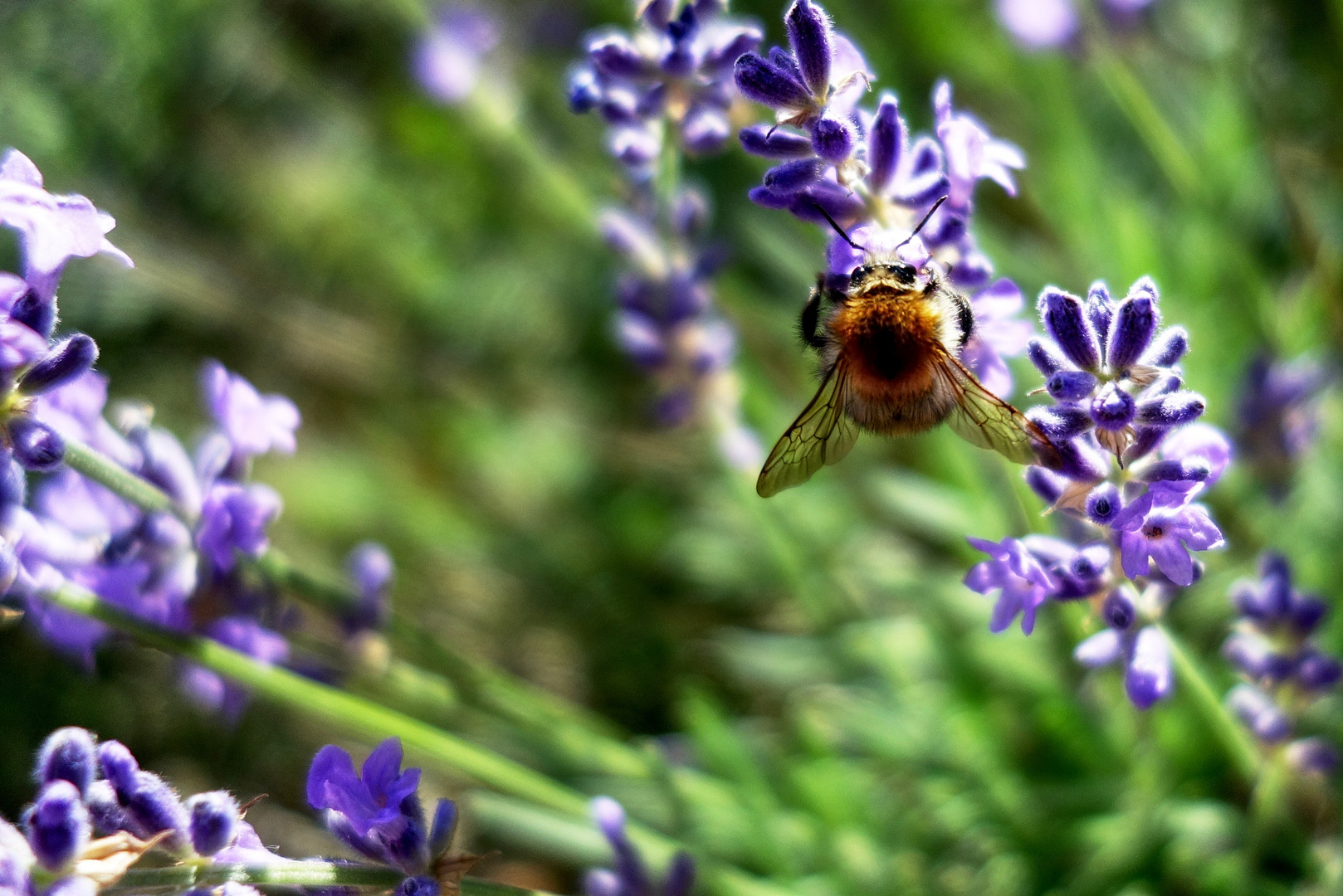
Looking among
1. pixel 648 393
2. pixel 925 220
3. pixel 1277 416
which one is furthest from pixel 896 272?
pixel 648 393

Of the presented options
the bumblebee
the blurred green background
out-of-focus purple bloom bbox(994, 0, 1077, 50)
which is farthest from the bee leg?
out-of-focus purple bloom bbox(994, 0, 1077, 50)

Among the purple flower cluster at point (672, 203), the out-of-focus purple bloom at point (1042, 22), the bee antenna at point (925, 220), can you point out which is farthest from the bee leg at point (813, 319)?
the out-of-focus purple bloom at point (1042, 22)

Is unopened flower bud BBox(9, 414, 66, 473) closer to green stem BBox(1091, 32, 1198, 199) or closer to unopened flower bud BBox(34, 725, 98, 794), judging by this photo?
unopened flower bud BBox(34, 725, 98, 794)

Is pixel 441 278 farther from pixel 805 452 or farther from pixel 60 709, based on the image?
pixel 805 452

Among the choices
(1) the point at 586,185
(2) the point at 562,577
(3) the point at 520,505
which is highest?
(1) the point at 586,185

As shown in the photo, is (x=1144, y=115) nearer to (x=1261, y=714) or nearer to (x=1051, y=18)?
(x=1051, y=18)

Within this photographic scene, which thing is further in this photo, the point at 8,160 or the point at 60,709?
the point at 60,709

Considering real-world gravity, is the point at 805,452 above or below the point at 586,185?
below

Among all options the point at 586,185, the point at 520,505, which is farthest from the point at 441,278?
the point at 520,505
